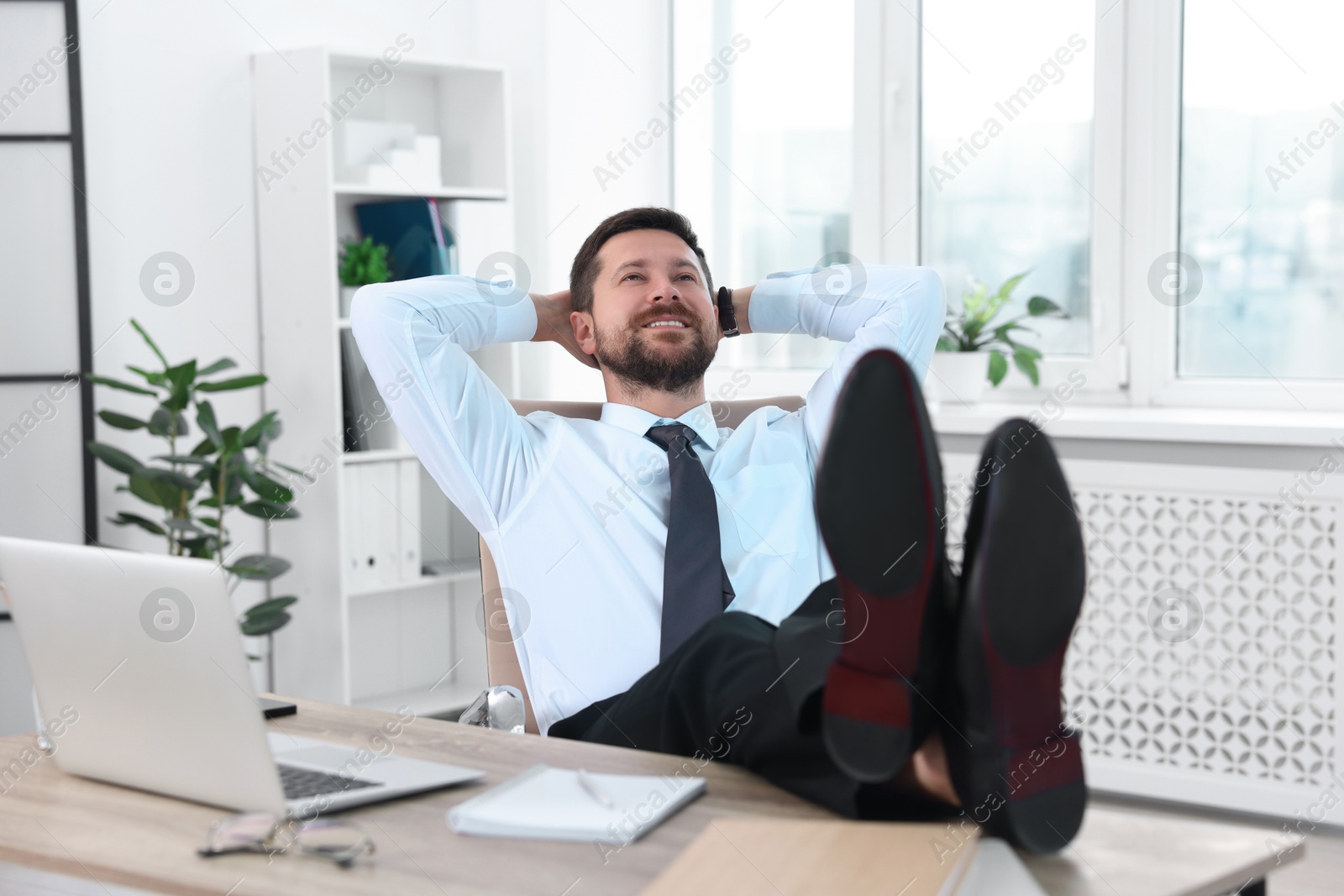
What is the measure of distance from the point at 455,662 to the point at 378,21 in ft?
5.82

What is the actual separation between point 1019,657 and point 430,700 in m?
2.67

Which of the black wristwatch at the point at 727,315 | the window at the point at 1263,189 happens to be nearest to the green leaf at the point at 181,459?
the black wristwatch at the point at 727,315

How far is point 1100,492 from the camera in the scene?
264cm

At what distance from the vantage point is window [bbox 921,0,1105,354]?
2965 mm

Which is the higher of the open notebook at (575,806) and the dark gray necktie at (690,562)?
the dark gray necktie at (690,562)

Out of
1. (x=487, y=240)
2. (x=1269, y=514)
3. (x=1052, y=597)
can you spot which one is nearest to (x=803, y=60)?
(x=487, y=240)

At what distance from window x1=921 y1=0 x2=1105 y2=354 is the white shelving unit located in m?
1.13

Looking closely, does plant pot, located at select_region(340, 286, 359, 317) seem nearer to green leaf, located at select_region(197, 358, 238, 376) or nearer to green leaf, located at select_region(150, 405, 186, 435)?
green leaf, located at select_region(197, 358, 238, 376)

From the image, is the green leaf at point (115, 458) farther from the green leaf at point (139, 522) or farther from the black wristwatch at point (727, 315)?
the black wristwatch at point (727, 315)

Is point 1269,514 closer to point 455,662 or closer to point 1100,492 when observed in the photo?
point 1100,492

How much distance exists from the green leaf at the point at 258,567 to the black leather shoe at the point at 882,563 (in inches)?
78.7

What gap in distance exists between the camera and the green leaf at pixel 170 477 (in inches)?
102

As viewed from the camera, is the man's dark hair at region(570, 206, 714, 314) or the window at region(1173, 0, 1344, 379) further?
the window at region(1173, 0, 1344, 379)

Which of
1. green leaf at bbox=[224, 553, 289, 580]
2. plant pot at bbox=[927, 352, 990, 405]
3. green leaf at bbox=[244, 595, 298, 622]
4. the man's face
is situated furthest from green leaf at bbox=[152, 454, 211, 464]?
plant pot at bbox=[927, 352, 990, 405]
